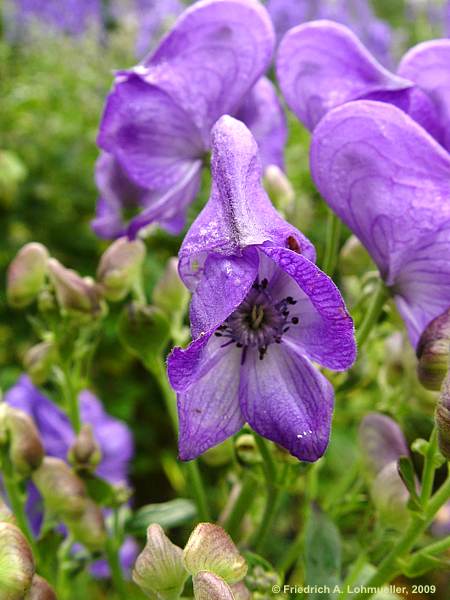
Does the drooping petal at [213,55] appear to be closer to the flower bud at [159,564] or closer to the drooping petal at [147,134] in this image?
the drooping petal at [147,134]

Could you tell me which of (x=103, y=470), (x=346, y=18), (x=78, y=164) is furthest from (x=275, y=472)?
(x=346, y=18)

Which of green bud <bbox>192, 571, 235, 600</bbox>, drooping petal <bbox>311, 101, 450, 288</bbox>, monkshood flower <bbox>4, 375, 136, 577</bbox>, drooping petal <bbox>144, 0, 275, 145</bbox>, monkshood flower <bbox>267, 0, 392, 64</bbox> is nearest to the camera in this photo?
green bud <bbox>192, 571, 235, 600</bbox>

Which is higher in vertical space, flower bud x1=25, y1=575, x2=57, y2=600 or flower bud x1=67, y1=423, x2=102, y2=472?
flower bud x1=25, y1=575, x2=57, y2=600

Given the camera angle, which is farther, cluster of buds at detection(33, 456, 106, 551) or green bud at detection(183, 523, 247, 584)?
cluster of buds at detection(33, 456, 106, 551)

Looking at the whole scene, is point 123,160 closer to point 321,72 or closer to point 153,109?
point 153,109

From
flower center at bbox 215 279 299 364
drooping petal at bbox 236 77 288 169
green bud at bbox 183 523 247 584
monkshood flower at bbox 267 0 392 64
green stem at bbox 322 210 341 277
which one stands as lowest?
monkshood flower at bbox 267 0 392 64

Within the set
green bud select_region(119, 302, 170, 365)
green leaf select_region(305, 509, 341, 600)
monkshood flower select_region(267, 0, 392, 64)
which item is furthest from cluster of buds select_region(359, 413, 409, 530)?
monkshood flower select_region(267, 0, 392, 64)

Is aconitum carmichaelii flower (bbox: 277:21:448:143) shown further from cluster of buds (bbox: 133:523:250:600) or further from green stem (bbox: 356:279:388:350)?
cluster of buds (bbox: 133:523:250:600)
